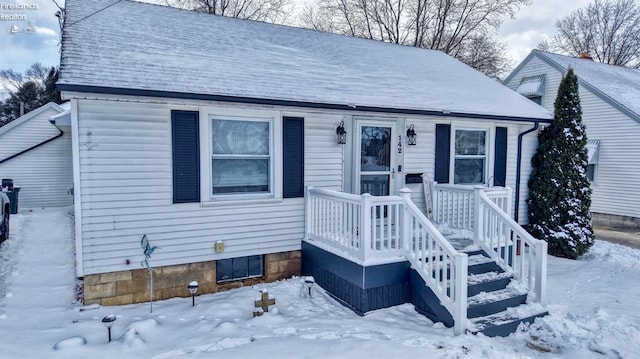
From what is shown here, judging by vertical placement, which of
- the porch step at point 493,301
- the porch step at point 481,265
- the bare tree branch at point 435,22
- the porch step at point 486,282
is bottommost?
the porch step at point 493,301

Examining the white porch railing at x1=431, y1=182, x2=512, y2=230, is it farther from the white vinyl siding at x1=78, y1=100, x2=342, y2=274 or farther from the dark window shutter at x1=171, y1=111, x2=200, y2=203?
the dark window shutter at x1=171, y1=111, x2=200, y2=203

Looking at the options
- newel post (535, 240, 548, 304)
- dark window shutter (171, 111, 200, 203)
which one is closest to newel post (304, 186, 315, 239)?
dark window shutter (171, 111, 200, 203)

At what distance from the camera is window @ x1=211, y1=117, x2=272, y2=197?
18.9 ft

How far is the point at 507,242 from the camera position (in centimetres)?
567

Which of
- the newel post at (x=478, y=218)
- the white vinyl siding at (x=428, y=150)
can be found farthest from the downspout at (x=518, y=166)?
the newel post at (x=478, y=218)

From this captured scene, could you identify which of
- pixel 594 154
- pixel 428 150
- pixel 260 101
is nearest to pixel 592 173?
pixel 594 154

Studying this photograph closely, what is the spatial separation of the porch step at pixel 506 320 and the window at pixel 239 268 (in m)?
3.26

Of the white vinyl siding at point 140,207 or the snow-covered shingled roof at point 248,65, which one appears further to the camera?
the snow-covered shingled roof at point 248,65

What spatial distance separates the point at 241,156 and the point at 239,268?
178 centimetres

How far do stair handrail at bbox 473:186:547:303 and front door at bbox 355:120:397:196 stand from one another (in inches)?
64.1

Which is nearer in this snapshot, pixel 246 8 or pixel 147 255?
pixel 147 255

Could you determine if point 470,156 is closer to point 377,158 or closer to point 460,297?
point 377,158

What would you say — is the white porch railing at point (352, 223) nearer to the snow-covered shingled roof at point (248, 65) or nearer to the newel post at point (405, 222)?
the newel post at point (405, 222)

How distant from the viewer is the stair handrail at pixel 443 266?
4.50 m
